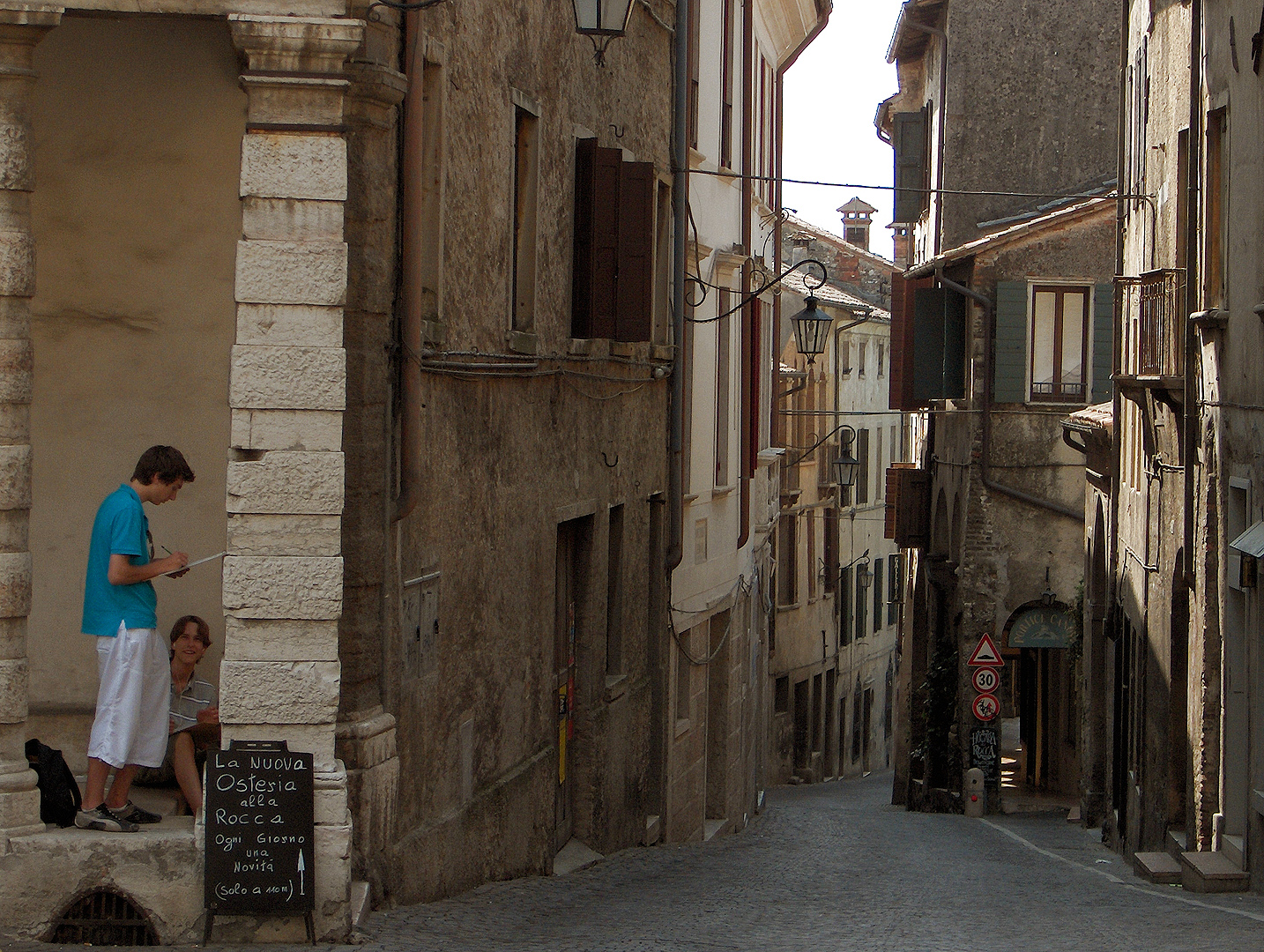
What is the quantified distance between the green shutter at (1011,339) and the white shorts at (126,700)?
16932 mm

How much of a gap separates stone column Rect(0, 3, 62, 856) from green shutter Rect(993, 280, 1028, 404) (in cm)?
1722

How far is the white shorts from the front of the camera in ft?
22.3

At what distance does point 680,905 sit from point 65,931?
3769mm

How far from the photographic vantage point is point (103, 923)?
21.6ft

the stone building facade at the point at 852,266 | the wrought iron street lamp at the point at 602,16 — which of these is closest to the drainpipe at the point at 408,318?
the wrought iron street lamp at the point at 602,16

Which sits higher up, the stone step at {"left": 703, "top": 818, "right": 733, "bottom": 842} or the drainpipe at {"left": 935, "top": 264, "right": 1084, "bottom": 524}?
the drainpipe at {"left": 935, "top": 264, "right": 1084, "bottom": 524}

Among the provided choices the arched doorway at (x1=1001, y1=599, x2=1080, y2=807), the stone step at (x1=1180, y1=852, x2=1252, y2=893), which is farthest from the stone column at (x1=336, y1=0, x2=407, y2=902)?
the arched doorway at (x1=1001, y1=599, x2=1080, y2=807)

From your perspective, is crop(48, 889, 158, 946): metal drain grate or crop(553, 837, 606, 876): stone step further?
crop(553, 837, 606, 876): stone step

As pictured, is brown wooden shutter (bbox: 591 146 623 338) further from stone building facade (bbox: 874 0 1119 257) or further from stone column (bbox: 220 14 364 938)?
stone building facade (bbox: 874 0 1119 257)

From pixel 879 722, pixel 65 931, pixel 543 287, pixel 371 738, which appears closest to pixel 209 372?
pixel 371 738

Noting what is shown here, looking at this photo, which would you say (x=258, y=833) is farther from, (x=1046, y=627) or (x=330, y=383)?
(x=1046, y=627)

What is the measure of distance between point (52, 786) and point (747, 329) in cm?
1367

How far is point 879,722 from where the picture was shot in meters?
47.9

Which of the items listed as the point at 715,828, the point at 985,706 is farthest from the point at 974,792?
the point at 715,828
